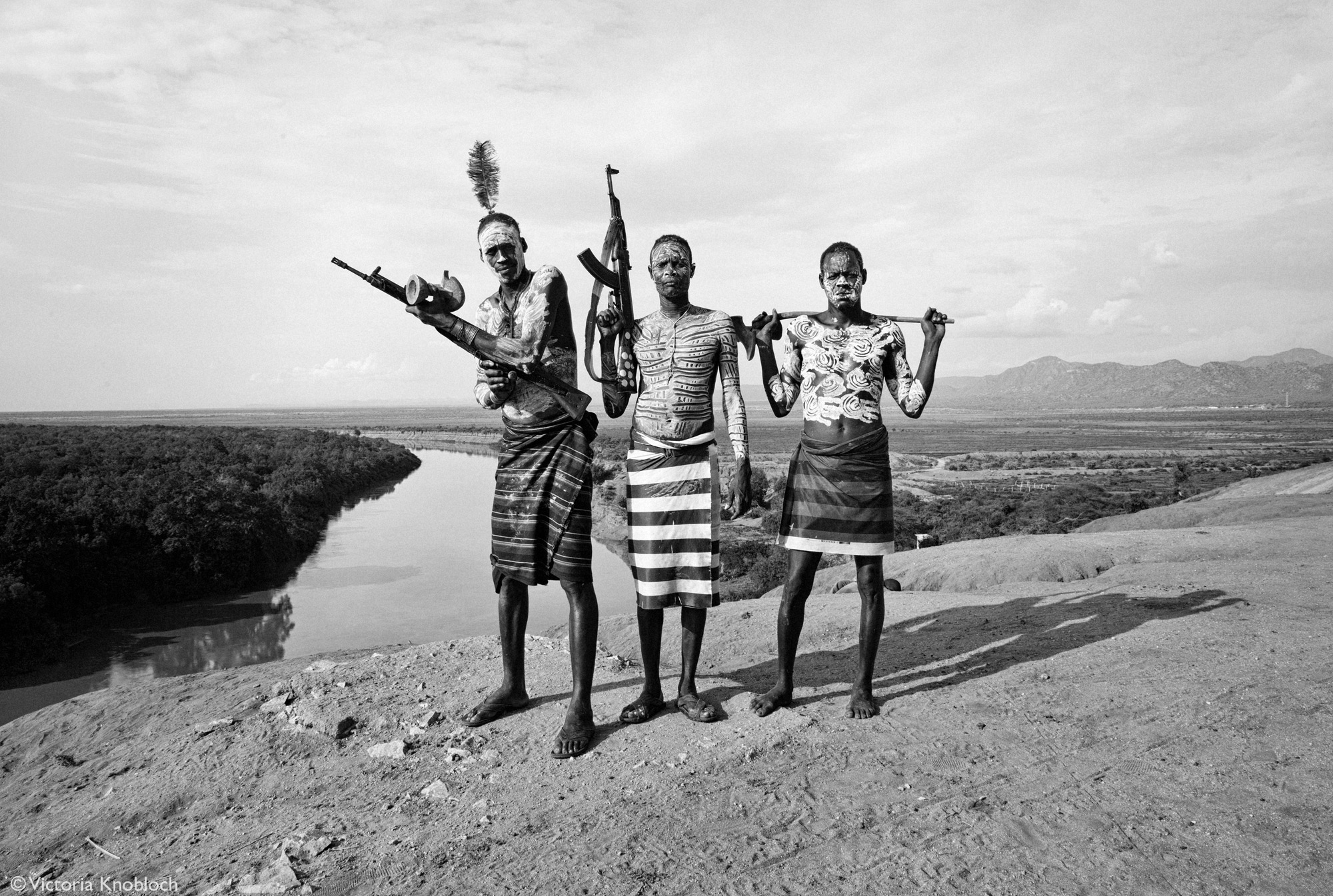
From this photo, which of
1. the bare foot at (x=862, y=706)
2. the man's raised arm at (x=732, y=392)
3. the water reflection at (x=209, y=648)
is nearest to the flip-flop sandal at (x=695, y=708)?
the bare foot at (x=862, y=706)

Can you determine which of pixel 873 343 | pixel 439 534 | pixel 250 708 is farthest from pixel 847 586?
pixel 439 534

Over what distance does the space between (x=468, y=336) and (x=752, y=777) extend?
2.68 meters

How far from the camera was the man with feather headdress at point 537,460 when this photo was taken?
431 centimetres

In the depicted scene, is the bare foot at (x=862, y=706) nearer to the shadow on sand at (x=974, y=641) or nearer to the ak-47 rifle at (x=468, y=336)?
the shadow on sand at (x=974, y=641)

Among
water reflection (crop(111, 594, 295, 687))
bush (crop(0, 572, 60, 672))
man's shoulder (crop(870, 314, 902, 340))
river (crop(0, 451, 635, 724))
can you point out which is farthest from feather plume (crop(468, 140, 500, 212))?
Answer: bush (crop(0, 572, 60, 672))

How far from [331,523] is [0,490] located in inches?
495

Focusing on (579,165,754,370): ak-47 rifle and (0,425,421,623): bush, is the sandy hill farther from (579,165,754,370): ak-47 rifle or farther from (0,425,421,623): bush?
(0,425,421,623): bush

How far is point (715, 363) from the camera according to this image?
14.9 ft

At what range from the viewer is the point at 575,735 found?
4152 mm

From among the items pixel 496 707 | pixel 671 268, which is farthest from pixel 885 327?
pixel 496 707

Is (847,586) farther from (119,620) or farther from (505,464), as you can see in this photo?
(119,620)

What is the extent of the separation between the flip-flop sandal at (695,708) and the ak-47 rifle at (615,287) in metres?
1.88

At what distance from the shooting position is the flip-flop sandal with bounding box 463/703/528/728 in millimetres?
4566

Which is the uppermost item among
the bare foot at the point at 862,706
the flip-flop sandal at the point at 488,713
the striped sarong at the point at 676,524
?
the striped sarong at the point at 676,524
